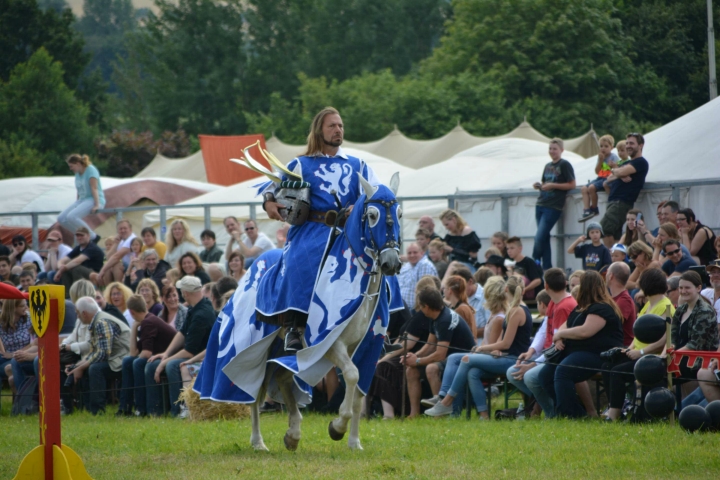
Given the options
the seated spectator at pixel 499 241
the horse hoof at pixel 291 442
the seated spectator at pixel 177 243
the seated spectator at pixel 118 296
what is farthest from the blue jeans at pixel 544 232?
the horse hoof at pixel 291 442

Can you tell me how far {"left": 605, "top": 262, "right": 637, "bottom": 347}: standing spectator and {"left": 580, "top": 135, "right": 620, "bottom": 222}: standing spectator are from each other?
3.90 m

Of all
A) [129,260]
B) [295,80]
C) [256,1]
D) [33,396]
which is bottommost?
[33,396]

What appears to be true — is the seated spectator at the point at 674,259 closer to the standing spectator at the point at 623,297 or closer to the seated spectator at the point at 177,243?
the standing spectator at the point at 623,297

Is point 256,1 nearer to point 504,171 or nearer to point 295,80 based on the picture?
point 295,80

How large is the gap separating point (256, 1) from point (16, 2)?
23.8 metres

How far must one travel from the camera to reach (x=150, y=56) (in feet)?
245

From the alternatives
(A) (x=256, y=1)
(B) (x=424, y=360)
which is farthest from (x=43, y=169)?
(B) (x=424, y=360)

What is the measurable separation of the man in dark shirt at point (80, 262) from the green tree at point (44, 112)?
32.0 metres

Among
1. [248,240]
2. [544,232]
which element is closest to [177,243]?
[248,240]

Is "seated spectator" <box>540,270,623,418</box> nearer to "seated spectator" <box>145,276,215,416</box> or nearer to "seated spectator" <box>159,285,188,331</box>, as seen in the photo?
"seated spectator" <box>145,276,215,416</box>

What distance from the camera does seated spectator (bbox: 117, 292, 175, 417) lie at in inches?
517

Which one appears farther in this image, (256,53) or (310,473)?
(256,53)

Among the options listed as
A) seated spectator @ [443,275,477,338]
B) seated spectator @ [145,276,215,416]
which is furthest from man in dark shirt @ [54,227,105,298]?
seated spectator @ [443,275,477,338]

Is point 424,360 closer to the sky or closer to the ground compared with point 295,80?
closer to the ground
